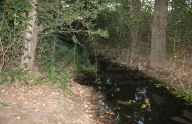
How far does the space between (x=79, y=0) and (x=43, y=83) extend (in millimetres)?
2698

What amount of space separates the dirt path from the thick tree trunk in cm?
582

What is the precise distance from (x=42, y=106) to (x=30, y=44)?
7.97 feet

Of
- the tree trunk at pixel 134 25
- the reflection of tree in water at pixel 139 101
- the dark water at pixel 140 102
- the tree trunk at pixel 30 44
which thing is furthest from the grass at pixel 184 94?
the tree trunk at pixel 134 25

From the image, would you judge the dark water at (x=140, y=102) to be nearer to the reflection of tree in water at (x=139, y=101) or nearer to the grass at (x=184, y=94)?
the reflection of tree in water at (x=139, y=101)

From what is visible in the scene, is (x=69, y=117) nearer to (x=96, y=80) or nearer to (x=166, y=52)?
(x=96, y=80)

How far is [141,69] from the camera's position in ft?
53.9

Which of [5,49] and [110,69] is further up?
[5,49]

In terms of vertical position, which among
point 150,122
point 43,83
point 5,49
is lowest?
point 150,122

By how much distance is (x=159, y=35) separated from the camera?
1580 cm

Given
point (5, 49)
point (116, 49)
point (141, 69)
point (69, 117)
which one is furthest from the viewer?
point (116, 49)

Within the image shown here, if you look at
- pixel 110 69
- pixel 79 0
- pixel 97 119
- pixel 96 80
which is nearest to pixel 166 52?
pixel 110 69

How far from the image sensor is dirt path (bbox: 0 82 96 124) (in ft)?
27.8

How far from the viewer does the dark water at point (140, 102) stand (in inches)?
384

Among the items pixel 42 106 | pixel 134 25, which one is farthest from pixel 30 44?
pixel 134 25
